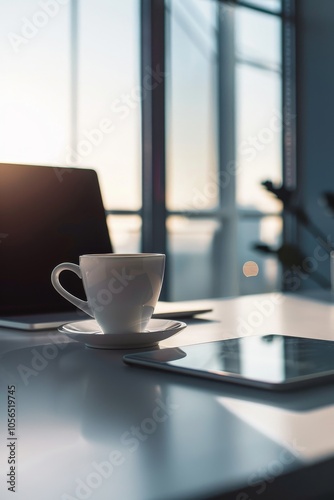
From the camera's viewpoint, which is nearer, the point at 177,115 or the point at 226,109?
the point at 177,115

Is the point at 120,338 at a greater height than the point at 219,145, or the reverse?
the point at 219,145

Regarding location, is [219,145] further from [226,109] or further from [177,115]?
[177,115]

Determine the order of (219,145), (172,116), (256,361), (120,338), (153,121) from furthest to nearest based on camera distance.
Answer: (219,145)
(172,116)
(153,121)
(120,338)
(256,361)

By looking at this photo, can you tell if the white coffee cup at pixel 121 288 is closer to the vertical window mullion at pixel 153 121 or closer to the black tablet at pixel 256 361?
the black tablet at pixel 256 361

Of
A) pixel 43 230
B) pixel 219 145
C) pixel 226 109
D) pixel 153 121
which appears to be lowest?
pixel 43 230

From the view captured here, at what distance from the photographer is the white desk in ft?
1.01

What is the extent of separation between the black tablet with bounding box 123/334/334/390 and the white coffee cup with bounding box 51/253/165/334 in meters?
0.08

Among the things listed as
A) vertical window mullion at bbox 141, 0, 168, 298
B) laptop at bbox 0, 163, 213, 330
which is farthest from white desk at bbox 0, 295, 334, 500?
vertical window mullion at bbox 141, 0, 168, 298

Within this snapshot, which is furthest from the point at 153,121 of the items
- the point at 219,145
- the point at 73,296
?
the point at 73,296

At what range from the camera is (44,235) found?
1022mm

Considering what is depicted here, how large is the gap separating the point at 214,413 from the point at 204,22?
178 inches

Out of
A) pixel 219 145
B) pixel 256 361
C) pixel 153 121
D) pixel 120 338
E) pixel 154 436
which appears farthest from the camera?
pixel 219 145

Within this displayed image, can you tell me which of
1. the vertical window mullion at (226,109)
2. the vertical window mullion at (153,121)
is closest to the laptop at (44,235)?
the vertical window mullion at (153,121)

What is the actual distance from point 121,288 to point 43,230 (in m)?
0.38
